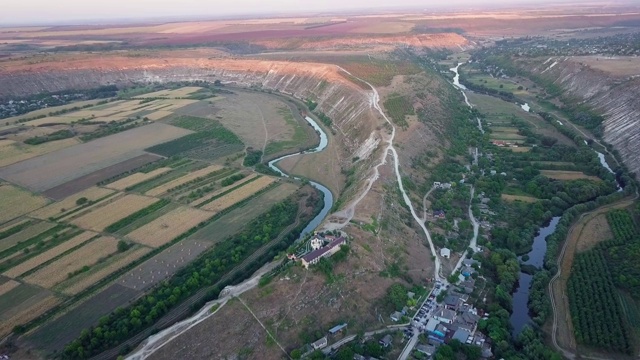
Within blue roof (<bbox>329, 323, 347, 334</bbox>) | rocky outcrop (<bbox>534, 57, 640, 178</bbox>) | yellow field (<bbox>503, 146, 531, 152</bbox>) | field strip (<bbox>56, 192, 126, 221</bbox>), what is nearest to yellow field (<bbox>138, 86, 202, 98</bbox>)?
field strip (<bbox>56, 192, 126, 221</bbox>)

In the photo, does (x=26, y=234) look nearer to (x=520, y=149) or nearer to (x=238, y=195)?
(x=238, y=195)

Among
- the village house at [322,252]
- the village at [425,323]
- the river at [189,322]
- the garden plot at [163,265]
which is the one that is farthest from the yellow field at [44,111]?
the village at [425,323]

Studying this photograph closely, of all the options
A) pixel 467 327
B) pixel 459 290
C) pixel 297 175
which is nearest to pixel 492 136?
pixel 297 175

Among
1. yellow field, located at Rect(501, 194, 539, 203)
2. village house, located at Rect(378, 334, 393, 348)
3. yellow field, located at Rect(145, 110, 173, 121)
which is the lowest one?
village house, located at Rect(378, 334, 393, 348)

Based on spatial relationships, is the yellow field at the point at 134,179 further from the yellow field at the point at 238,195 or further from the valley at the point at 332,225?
the yellow field at the point at 238,195

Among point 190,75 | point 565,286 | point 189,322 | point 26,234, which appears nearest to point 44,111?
point 190,75

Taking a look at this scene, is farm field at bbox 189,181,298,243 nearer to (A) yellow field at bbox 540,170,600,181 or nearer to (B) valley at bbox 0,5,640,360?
(B) valley at bbox 0,5,640,360

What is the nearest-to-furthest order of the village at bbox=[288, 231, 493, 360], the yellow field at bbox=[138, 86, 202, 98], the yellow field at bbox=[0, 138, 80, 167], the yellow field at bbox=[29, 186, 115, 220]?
the village at bbox=[288, 231, 493, 360]
the yellow field at bbox=[29, 186, 115, 220]
the yellow field at bbox=[0, 138, 80, 167]
the yellow field at bbox=[138, 86, 202, 98]
